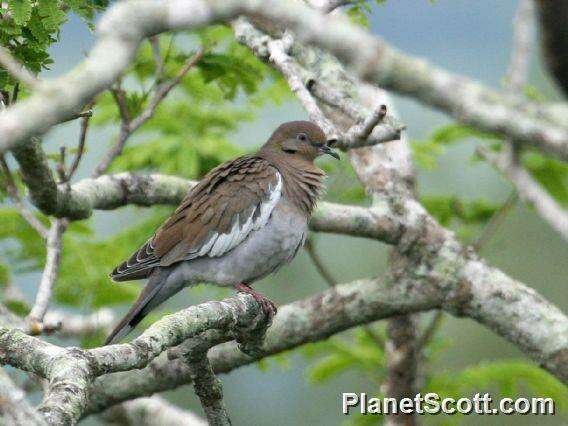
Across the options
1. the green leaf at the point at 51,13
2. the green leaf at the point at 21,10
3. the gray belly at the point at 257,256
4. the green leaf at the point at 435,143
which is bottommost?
the gray belly at the point at 257,256

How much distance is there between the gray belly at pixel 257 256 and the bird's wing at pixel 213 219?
5 centimetres

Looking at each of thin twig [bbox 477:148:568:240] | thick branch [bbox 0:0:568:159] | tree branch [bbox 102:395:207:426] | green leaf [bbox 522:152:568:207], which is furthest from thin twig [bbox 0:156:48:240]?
thin twig [bbox 477:148:568:240]

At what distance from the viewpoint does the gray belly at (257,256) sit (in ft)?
18.0

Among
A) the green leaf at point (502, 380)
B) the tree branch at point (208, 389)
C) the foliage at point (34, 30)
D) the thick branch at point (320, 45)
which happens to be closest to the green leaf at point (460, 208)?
the green leaf at point (502, 380)

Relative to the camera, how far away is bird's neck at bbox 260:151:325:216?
558 cm

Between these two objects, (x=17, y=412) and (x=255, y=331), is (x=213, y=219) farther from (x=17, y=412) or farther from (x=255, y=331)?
(x=17, y=412)

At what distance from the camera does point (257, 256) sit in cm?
551

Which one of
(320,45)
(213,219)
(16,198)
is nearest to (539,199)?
(320,45)

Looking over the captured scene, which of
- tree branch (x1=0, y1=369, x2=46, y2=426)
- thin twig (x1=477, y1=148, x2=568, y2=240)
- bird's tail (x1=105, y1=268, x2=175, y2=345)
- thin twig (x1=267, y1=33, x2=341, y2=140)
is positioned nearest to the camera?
thin twig (x1=477, y1=148, x2=568, y2=240)

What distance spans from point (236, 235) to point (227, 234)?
57mm

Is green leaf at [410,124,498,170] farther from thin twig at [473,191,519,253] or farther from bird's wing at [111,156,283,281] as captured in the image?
bird's wing at [111,156,283,281]

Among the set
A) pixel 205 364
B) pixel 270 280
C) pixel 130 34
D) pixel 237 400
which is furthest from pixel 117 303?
pixel 237 400

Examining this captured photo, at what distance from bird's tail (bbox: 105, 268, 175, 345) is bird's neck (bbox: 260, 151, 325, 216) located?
831mm

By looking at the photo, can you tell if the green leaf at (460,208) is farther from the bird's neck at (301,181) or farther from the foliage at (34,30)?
the foliage at (34,30)
